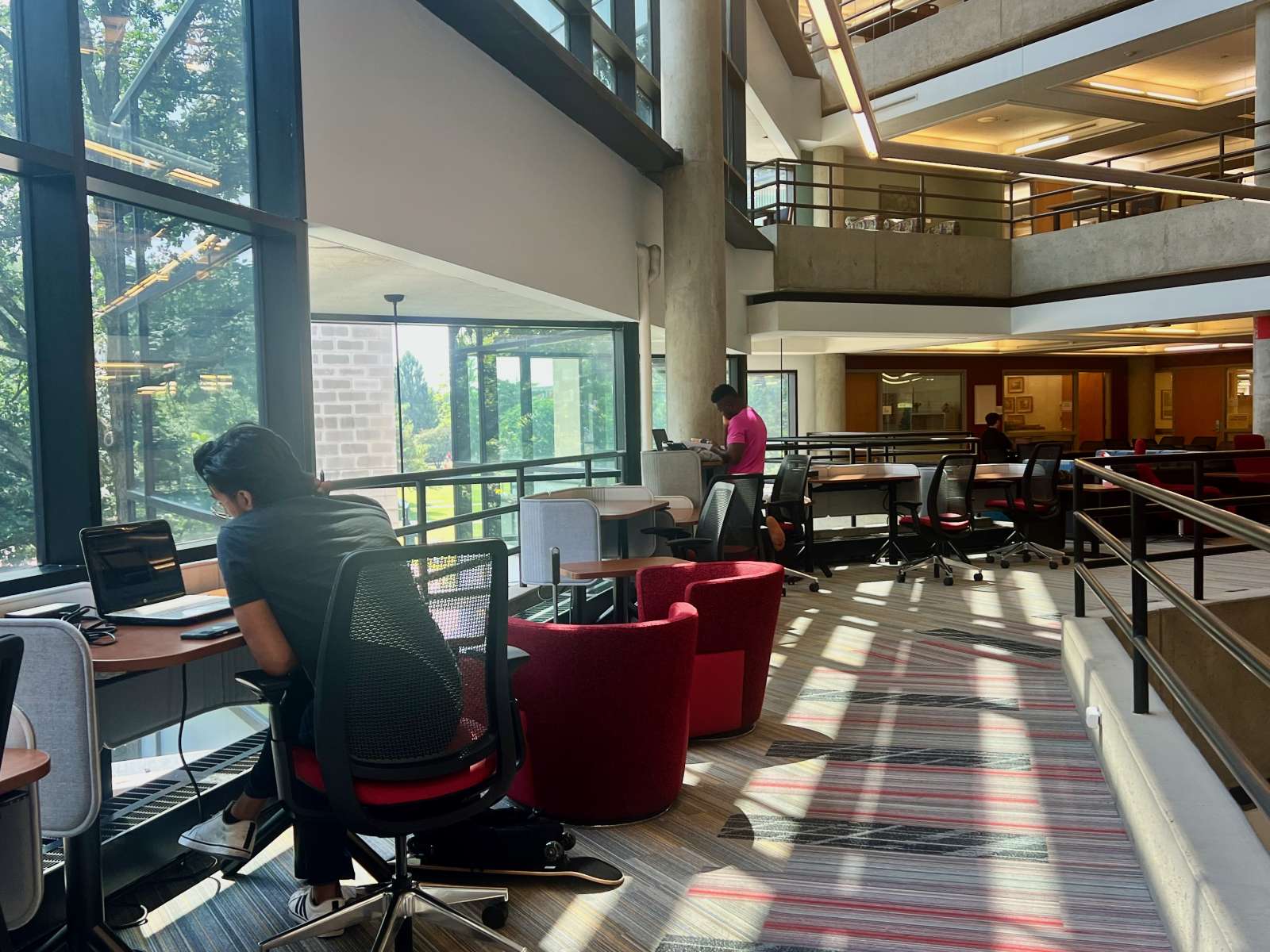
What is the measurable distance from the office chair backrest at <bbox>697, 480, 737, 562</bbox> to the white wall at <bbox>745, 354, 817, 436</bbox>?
13.6 meters

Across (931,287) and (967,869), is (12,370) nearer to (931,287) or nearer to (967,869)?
(967,869)

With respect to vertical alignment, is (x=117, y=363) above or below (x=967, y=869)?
above

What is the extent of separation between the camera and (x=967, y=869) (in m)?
3.09

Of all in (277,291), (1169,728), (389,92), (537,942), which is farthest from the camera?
(389,92)

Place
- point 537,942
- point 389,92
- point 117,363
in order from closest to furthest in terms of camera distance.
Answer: point 537,942 → point 117,363 → point 389,92

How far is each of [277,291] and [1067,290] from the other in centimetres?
1209

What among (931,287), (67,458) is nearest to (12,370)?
(67,458)

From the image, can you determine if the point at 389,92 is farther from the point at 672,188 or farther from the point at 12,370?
the point at 672,188

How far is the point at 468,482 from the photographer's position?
8.02 meters

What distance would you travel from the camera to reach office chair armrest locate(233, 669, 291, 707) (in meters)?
2.52

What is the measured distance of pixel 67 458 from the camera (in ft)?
11.3

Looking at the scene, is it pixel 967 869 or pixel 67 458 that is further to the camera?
pixel 67 458

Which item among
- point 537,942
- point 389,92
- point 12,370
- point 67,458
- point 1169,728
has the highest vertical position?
point 389,92

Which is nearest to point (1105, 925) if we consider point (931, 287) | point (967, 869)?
point (967, 869)
